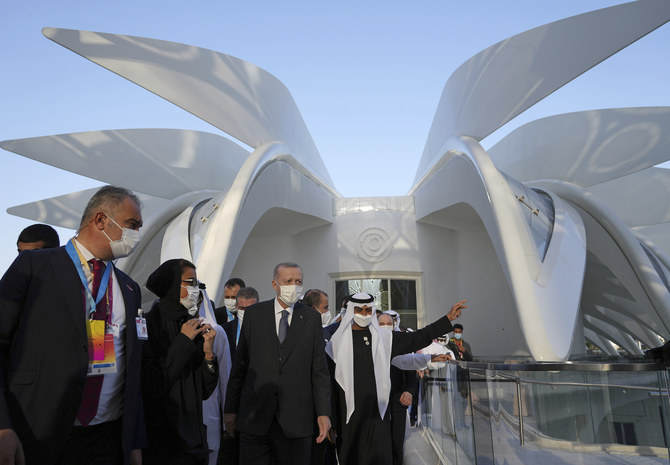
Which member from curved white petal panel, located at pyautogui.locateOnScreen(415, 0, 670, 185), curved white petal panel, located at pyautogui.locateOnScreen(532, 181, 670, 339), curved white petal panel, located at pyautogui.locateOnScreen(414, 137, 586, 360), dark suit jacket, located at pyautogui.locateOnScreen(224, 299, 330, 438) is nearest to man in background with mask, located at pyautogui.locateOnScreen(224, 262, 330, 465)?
dark suit jacket, located at pyautogui.locateOnScreen(224, 299, 330, 438)

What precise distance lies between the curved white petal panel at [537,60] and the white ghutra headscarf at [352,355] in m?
10.7

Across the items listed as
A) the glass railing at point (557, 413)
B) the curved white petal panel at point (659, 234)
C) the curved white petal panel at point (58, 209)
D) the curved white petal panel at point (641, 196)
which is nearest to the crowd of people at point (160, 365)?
the glass railing at point (557, 413)

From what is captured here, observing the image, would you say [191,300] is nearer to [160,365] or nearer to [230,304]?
[160,365]

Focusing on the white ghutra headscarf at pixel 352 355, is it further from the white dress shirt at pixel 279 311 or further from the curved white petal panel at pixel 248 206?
the curved white petal panel at pixel 248 206

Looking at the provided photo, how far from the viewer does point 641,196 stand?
68.5ft

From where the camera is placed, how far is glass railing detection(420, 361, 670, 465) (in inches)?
170

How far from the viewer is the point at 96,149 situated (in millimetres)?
17047

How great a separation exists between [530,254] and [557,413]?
7246mm

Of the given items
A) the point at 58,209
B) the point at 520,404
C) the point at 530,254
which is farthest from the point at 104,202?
the point at 58,209

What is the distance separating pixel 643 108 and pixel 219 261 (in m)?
13.9

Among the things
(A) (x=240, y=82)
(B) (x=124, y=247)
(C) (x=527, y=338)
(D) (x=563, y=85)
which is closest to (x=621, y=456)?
(B) (x=124, y=247)

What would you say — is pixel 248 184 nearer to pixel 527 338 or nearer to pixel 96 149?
pixel 96 149

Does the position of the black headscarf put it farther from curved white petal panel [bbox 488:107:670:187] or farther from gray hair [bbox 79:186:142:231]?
curved white petal panel [bbox 488:107:670:187]

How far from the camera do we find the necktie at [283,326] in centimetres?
413
